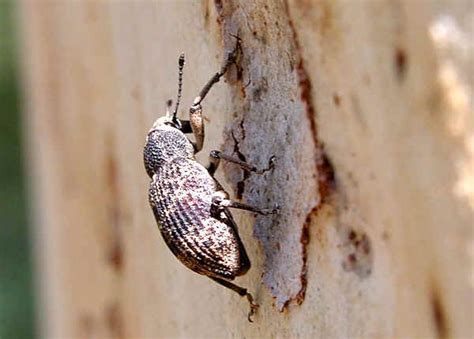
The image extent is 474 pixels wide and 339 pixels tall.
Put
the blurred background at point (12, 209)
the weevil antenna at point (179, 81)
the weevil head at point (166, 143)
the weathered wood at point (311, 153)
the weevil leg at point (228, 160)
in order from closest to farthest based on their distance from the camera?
the weathered wood at point (311, 153) < the weevil leg at point (228, 160) < the weevil antenna at point (179, 81) < the weevil head at point (166, 143) < the blurred background at point (12, 209)

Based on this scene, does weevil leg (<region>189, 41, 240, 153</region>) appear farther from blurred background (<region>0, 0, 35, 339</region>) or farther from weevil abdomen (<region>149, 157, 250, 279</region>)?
blurred background (<region>0, 0, 35, 339</region>)

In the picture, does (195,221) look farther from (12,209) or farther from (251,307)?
(12,209)

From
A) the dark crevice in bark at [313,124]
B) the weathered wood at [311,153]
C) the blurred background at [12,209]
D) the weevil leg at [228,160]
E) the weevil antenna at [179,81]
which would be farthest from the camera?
the blurred background at [12,209]

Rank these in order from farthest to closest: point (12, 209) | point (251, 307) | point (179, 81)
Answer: point (12, 209)
point (179, 81)
point (251, 307)

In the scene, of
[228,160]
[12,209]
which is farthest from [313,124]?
[12,209]

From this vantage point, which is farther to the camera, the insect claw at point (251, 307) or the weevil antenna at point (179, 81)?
the weevil antenna at point (179, 81)

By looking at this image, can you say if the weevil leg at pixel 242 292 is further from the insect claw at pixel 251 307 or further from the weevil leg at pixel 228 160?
the weevil leg at pixel 228 160

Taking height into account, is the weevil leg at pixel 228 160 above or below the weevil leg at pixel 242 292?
above

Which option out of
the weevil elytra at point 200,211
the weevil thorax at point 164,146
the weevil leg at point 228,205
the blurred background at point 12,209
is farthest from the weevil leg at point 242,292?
the blurred background at point 12,209

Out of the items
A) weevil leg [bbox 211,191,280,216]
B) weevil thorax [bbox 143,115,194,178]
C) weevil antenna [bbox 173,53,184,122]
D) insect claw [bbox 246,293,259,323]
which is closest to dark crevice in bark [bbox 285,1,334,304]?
weevil leg [bbox 211,191,280,216]
